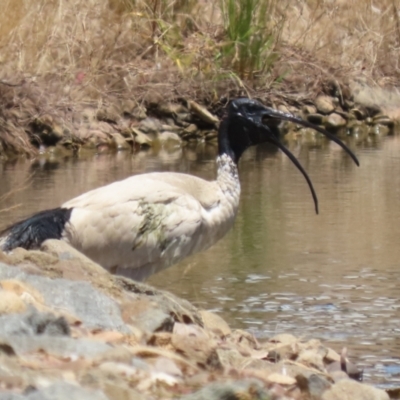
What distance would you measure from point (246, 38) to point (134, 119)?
1.96m

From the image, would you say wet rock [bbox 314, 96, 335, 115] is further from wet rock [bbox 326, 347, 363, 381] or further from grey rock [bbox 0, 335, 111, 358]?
grey rock [bbox 0, 335, 111, 358]

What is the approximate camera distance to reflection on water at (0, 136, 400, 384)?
712cm

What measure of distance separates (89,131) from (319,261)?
26.0 feet

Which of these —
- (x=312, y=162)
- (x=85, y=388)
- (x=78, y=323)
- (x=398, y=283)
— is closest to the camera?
(x=85, y=388)

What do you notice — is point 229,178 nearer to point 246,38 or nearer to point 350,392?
point 350,392

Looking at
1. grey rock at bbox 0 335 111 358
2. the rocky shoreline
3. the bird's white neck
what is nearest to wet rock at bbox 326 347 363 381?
the rocky shoreline

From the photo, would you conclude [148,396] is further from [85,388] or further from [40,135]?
[40,135]

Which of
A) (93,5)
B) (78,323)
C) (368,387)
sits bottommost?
(368,387)

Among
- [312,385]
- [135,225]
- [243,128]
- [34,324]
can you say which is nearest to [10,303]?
[34,324]

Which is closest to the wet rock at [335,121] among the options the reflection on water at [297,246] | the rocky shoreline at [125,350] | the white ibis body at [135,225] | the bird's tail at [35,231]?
the reflection on water at [297,246]

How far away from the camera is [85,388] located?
3.99 meters

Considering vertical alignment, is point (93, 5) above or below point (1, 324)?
Answer: above

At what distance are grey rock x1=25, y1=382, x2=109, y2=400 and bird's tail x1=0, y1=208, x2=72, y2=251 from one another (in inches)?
117

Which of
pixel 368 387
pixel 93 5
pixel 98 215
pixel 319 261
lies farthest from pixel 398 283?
pixel 93 5
